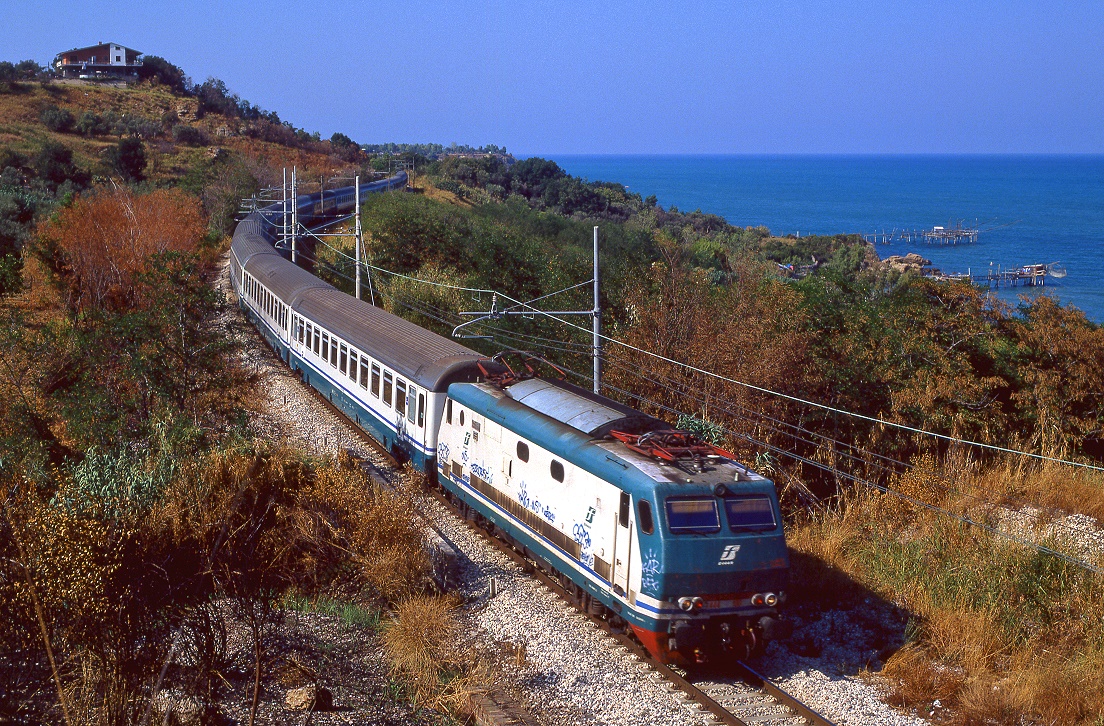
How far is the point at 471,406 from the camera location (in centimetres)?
1595

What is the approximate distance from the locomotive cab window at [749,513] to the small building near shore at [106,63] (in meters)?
119

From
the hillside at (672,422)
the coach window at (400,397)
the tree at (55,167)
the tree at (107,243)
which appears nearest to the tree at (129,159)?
the tree at (55,167)

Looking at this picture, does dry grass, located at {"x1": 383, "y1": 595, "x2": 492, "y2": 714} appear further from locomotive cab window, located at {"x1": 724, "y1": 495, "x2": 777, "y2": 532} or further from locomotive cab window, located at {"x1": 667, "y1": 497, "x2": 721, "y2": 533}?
locomotive cab window, located at {"x1": 724, "y1": 495, "x2": 777, "y2": 532}

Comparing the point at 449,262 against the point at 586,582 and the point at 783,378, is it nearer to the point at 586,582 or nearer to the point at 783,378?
the point at 783,378

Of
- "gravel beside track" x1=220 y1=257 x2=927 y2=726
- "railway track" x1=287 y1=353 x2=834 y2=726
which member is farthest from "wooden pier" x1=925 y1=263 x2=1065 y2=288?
"railway track" x1=287 y1=353 x2=834 y2=726

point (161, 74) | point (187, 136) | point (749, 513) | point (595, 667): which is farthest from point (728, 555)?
point (161, 74)

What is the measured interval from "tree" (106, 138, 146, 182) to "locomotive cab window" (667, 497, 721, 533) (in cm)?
6770

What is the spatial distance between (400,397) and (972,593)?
35.1 ft

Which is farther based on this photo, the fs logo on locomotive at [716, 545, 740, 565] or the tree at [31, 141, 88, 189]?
the tree at [31, 141, 88, 189]

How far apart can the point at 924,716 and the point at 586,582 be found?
4.18 m

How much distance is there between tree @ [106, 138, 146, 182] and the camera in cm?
7062

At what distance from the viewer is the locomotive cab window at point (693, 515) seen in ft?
36.4

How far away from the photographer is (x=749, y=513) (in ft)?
37.8

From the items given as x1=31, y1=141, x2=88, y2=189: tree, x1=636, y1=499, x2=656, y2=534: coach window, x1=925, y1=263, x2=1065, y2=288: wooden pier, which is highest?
x1=31, y1=141, x2=88, y2=189: tree
